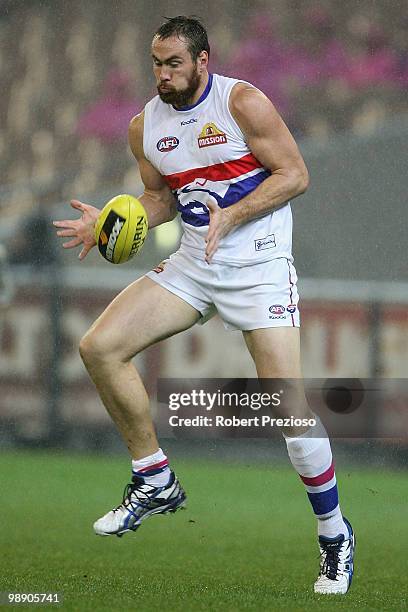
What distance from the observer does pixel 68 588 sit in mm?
3961

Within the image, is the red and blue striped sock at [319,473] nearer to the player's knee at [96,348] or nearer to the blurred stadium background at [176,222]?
the player's knee at [96,348]

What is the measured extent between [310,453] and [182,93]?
4.40 feet

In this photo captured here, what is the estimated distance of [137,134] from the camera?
447cm

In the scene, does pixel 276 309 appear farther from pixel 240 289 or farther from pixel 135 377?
pixel 135 377

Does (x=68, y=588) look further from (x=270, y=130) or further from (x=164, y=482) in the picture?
(x=270, y=130)

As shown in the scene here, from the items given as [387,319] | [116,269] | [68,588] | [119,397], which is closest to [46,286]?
[116,269]

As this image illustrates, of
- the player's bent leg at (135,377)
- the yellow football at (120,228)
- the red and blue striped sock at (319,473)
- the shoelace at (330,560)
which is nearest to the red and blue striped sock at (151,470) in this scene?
the player's bent leg at (135,377)

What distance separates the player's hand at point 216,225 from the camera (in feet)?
12.8

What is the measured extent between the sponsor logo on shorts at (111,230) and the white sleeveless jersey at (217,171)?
343 millimetres

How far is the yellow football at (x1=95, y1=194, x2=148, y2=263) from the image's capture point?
409cm

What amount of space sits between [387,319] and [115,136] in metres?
1.79

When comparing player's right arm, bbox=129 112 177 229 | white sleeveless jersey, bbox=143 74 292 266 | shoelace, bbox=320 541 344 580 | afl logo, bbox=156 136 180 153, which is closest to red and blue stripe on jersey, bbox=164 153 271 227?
white sleeveless jersey, bbox=143 74 292 266

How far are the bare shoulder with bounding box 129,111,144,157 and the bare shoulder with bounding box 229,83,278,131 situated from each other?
0.39 meters

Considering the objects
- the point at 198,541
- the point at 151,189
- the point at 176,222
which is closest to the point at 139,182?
the point at 176,222
